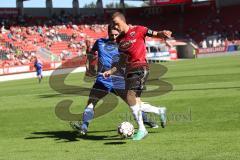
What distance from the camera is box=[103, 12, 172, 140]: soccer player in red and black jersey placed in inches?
371

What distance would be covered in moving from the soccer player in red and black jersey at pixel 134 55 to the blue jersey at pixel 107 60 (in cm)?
52

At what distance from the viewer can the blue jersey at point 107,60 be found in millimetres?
10133

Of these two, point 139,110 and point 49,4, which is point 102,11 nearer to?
point 49,4

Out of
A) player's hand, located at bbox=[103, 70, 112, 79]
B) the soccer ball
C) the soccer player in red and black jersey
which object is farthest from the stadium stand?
the soccer ball

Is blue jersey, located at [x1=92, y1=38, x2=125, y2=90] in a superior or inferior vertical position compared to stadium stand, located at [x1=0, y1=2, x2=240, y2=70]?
inferior

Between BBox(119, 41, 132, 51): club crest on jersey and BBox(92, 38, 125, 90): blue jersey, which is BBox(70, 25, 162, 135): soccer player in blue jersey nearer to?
BBox(92, 38, 125, 90): blue jersey

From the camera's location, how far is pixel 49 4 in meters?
66.2

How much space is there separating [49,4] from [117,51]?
57.5 metres

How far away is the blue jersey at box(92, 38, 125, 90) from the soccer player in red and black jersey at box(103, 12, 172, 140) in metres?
0.52

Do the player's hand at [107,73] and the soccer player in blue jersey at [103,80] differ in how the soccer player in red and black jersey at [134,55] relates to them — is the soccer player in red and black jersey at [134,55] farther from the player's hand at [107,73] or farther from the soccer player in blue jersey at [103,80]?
the soccer player in blue jersey at [103,80]

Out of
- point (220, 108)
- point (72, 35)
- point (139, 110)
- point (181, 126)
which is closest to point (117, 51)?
point (139, 110)

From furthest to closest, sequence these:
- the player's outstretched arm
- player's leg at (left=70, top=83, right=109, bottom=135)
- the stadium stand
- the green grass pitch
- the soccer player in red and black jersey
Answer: the stadium stand, player's leg at (left=70, top=83, right=109, bottom=135), the soccer player in red and black jersey, the player's outstretched arm, the green grass pitch

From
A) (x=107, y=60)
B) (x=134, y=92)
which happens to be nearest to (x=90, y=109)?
(x=107, y=60)

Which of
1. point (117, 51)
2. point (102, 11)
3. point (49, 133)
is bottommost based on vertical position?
point (49, 133)
